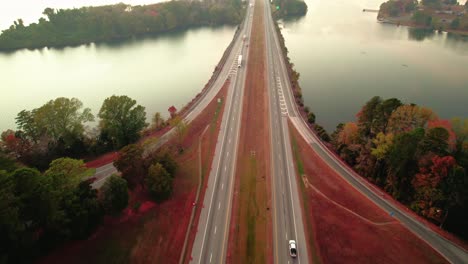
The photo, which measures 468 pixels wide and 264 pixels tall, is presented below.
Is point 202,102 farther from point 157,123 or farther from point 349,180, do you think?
point 349,180

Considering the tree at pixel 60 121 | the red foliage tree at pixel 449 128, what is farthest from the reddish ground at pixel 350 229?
the tree at pixel 60 121

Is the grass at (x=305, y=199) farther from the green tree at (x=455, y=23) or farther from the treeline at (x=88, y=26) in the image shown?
the green tree at (x=455, y=23)

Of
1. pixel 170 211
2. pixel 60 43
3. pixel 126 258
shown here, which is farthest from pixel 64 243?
pixel 60 43

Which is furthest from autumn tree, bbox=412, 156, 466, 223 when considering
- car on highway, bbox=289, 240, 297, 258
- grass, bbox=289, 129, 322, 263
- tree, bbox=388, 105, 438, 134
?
car on highway, bbox=289, 240, 297, 258

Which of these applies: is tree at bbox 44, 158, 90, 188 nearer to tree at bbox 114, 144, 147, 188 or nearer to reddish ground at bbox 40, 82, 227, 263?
tree at bbox 114, 144, 147, 188

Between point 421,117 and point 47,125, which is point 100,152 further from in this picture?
point 421,117
